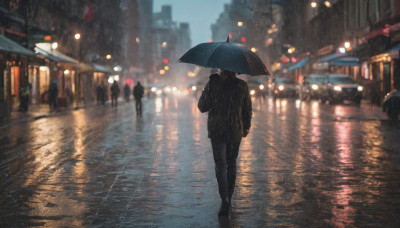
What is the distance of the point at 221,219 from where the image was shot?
23.6 feet

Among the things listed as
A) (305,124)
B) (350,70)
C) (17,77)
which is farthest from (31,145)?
(350,70)

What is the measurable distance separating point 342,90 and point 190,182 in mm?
35167

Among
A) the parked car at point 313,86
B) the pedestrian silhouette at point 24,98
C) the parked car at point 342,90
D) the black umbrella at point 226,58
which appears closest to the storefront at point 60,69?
the pedestrian silhouette at point 24,98

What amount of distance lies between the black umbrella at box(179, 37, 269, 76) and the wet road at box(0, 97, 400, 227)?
1.69 m

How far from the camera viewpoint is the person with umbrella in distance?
740 centimetres

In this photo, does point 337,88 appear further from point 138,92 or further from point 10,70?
point 10,70

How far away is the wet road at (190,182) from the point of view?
23.9ft

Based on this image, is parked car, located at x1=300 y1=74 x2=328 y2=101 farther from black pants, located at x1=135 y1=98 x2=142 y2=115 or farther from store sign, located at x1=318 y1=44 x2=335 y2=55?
black pants, located at x1=135 y1=98 x2=142 y2=115

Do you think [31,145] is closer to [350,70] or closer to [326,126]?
[326,126]

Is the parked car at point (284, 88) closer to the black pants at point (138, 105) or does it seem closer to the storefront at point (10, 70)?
the storefront at point (10, 70)

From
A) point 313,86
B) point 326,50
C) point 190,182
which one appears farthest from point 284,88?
point 190,182

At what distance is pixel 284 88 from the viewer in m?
62.0

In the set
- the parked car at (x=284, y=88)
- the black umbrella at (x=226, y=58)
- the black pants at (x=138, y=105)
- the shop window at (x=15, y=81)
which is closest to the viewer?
the black umbrella at (x=226, y=58)

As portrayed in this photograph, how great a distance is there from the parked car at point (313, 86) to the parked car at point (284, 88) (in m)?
7.88
